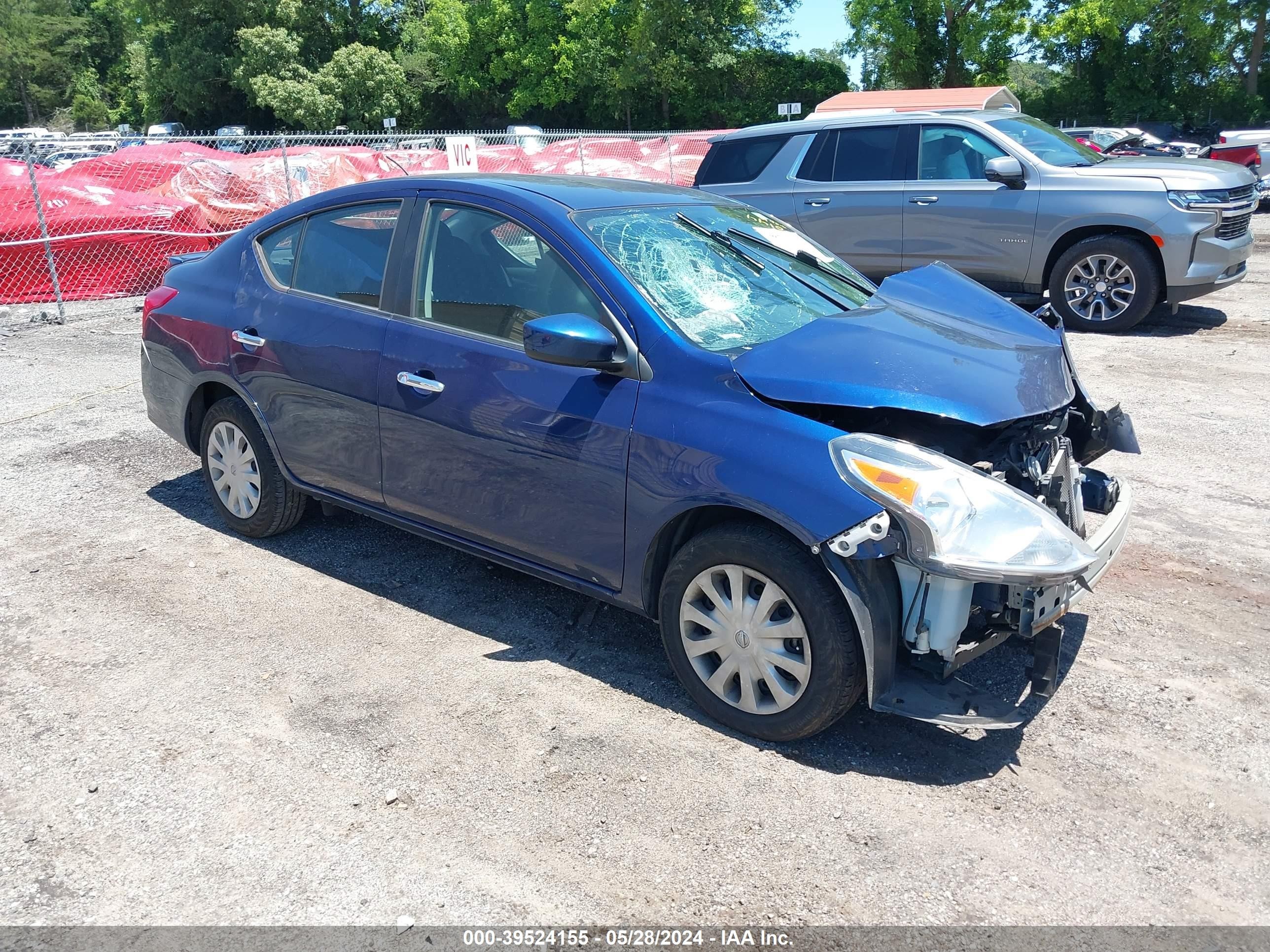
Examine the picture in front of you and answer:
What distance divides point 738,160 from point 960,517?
8540 mm

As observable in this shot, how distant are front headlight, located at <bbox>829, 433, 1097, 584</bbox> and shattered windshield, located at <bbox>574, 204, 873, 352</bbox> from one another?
2.44 ft

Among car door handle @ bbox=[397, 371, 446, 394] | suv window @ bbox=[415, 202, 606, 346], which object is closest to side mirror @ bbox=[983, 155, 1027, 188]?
suv window @ bbox=[415, 202, 606, 346]

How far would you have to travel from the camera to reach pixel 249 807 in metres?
3.18

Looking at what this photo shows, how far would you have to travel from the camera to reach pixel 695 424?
3.46 meters

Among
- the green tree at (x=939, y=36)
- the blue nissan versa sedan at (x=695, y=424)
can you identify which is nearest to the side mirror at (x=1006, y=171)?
the blue nissan versa sedan at (x=695, y=424)

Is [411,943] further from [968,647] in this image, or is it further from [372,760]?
[968,647]

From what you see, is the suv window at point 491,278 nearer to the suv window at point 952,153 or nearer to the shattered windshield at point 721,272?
the shattered windshield at point 721,272

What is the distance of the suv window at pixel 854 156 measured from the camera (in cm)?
1002

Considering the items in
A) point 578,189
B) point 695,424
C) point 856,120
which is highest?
point 856,120

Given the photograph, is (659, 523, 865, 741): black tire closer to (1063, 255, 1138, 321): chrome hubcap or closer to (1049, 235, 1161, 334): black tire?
(1049, 235, 1161, 334): black tire

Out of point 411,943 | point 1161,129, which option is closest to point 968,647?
point 411,943

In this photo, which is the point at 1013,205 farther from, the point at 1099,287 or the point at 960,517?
the point at 960,517

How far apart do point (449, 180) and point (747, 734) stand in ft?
8.08

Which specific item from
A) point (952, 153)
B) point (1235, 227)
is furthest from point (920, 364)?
point (1235, 227)
